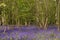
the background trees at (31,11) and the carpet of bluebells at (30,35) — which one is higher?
the background trees at (31,11)

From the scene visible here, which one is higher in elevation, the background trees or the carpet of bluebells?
the background trees

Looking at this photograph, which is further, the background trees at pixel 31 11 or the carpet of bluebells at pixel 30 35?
the background trees at pixel 31 11

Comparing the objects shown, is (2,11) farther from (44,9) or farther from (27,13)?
(44,9)

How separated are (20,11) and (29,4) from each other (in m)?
0.76

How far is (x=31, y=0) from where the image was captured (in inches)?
481

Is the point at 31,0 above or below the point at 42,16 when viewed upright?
above

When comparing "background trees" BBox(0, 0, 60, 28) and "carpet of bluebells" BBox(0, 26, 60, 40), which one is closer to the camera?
"carpet of bluebells" BBox(0, 26, 60, 40)

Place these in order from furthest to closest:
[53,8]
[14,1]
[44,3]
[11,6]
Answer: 1. [53,8]
2. [11,6]
3. [14,1]
4. [44,3]

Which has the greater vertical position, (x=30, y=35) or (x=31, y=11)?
(x=31, y=11)

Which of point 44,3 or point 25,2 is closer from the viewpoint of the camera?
point 44,3

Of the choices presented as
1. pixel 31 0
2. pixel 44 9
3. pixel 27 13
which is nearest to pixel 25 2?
pixel 31 0

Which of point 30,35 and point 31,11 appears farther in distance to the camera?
point 31,11

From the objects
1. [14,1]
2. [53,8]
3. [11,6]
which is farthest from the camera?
[53,8]

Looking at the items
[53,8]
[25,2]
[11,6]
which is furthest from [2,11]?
[53,8]
